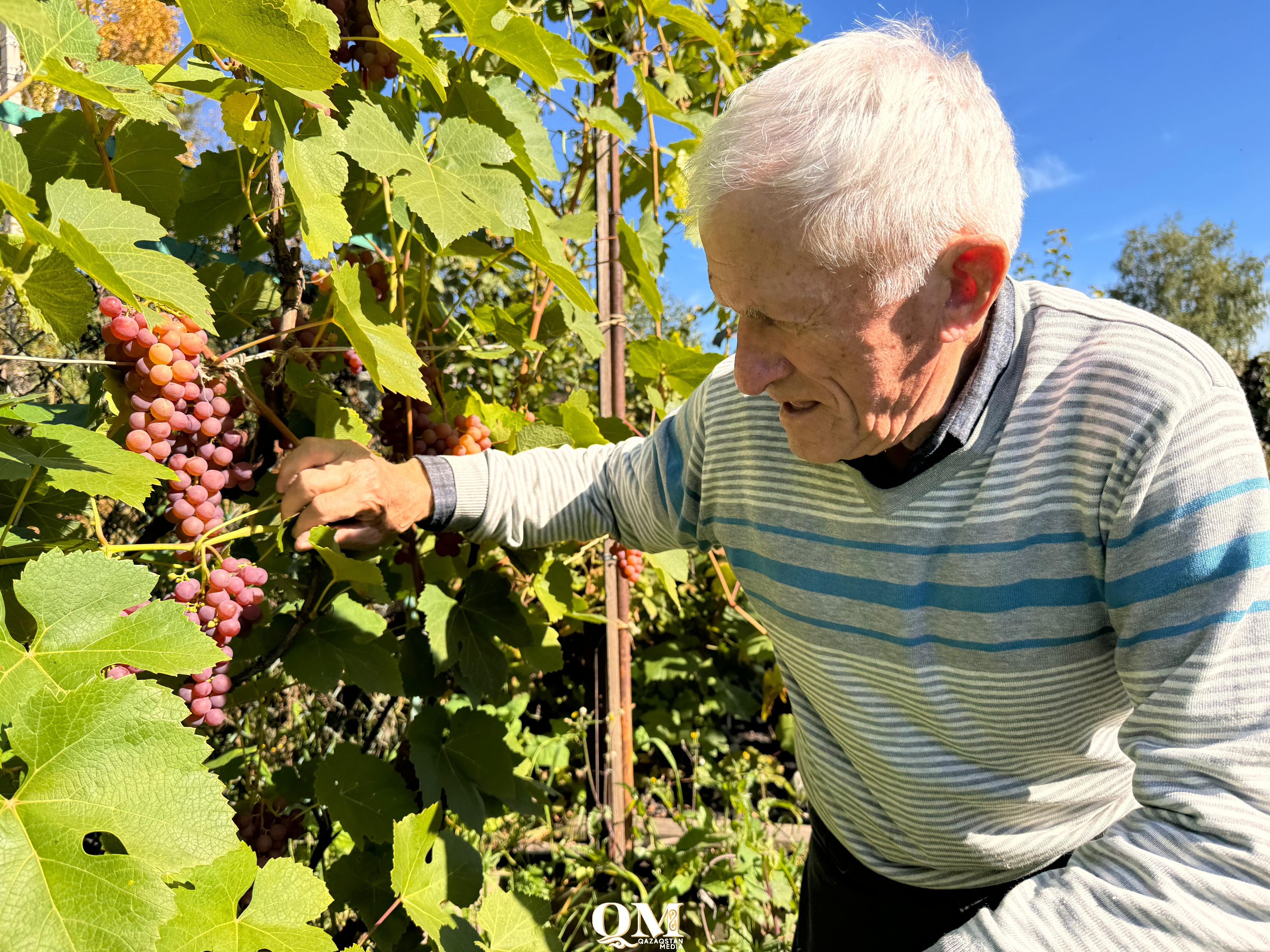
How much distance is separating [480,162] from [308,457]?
56 centimetres

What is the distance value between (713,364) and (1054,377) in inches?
52.8

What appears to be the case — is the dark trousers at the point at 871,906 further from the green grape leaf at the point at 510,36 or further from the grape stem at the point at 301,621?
the green grape leaf at the point at 510,36

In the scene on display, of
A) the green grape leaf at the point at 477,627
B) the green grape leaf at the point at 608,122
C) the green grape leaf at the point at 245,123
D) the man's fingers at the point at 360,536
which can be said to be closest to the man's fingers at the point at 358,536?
the man's fingers at the point at 360,536

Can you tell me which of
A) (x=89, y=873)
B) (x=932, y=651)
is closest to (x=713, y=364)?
(x=932, y=651)

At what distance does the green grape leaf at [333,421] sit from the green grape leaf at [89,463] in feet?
1.38

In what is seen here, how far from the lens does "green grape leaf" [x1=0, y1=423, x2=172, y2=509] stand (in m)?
1.09

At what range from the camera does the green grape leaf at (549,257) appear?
163cm

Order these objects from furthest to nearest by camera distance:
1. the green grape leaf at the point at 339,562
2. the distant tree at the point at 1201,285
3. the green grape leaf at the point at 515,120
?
the distant tree at the point at 1201,285, the green grape leaf at the point at 515,120, the green grape leaf at the point at 339,562

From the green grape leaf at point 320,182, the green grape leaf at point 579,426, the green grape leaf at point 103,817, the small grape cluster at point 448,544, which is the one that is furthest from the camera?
the green grape leaf at point 579,426

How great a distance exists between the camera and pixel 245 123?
1317 millimetres

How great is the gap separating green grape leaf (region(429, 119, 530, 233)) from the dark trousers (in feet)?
4.87

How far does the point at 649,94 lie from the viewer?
7.94 ft

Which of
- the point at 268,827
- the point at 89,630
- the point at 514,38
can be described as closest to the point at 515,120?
the point at 514,38

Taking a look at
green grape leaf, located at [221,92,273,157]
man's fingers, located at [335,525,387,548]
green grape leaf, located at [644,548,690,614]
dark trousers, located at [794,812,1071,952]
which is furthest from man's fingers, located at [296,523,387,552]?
dark trousers, located at [794,812,1071,952]
